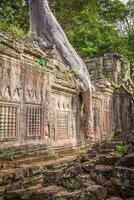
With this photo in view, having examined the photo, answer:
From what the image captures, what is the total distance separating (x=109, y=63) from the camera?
1816 cm

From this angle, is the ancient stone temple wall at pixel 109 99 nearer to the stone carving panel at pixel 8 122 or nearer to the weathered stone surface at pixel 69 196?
the stone carving panel at pixel 8 122

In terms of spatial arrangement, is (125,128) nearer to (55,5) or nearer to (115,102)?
(115,102)

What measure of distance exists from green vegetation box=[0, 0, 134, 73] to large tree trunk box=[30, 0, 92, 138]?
352cm

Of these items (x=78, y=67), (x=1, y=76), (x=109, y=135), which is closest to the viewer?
(x=1, y=76)

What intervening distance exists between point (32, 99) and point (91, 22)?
15832 mm

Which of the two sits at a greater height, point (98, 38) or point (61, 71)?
point (98, 38)

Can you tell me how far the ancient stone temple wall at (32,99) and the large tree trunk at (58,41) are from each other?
103cm

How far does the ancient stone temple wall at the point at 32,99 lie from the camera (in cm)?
623

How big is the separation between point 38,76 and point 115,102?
29.7ft

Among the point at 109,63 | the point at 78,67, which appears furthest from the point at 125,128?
the point at 78,67

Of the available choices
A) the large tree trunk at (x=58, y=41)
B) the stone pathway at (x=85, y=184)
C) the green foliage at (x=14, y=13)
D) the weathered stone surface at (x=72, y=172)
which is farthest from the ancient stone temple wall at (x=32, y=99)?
the green foliage at (x=14, y=13)

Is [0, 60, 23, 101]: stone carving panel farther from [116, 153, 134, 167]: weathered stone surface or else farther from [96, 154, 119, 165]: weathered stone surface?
[116, 153, 134, 167]: weathered stone surface

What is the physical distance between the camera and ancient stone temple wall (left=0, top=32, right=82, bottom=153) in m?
6.23

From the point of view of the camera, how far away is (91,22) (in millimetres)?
21734
